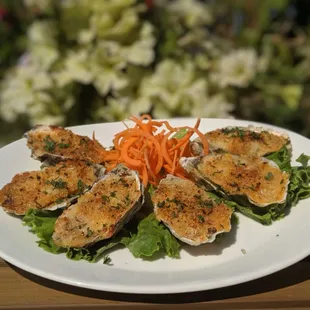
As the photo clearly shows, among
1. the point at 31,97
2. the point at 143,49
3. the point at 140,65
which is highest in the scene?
the point at 143,49

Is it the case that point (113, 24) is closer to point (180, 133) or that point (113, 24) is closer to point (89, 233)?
point (180, 133)

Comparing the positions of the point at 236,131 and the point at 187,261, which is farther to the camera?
the point at 236,131

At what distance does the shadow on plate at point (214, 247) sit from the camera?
5.91ft

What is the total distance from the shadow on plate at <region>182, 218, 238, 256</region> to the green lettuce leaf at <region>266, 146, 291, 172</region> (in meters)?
0.44

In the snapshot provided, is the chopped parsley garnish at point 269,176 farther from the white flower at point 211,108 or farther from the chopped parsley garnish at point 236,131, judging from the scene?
the white flower at point 211,108

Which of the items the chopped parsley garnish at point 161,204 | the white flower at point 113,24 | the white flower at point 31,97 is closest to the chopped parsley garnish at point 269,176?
the chopped parsley garnish at point 161,204

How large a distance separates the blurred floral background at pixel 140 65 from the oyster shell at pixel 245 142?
1140 mm

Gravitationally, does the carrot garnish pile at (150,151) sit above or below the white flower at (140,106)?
above

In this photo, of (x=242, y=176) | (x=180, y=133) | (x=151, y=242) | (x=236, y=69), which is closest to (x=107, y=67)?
(x=236, y=69)

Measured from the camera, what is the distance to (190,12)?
149 inches

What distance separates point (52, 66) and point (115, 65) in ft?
1.34

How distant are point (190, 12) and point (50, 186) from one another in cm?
207

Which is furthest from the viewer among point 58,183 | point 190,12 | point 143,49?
point 190,12

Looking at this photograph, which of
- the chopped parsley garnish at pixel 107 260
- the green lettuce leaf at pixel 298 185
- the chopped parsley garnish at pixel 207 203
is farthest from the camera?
the green lettuce leaf at pixel 298 185
